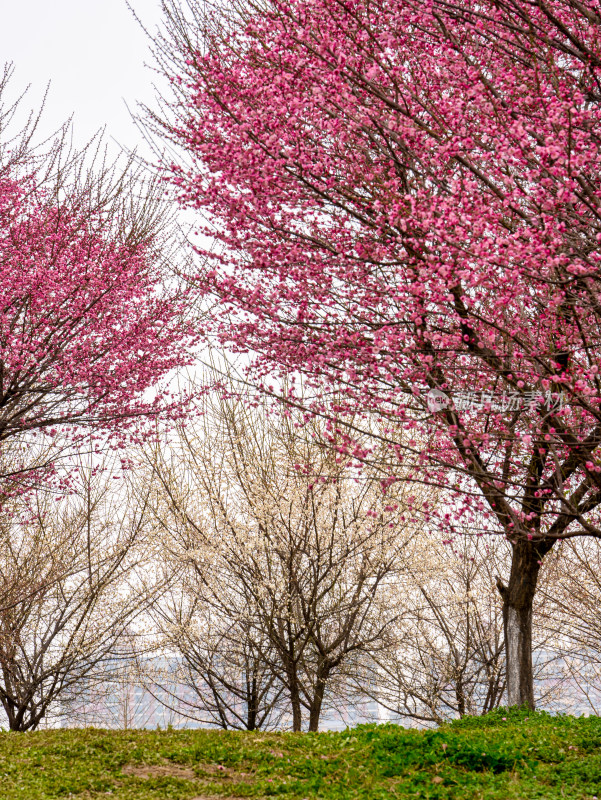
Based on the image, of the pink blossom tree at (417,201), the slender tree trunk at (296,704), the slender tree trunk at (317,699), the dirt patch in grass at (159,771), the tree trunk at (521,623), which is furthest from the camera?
the slender tree trunk at (317,699)

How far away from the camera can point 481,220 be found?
17.3 feet

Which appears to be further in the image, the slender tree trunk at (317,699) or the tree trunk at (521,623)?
the slender tree trunk at (317,699)

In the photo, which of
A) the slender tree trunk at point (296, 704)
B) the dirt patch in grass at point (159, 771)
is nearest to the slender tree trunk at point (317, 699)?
the slender tree trunk at point (296, 704)

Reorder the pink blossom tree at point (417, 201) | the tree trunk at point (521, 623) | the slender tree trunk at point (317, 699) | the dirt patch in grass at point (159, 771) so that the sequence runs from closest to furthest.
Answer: the pink blossom tree at point (417, 201)
the dirt patch in grass at point (159, 771)
the tree trunk at point (521, 623)
the slender tree trunk at point (317, 699)

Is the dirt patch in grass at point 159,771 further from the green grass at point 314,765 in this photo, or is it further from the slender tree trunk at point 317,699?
the slender tree trunk at point 317,699

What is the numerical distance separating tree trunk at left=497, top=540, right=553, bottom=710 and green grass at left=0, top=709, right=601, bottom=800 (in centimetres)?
208

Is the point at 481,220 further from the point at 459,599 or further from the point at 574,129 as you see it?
the point at 459,599

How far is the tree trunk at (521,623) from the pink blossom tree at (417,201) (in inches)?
128

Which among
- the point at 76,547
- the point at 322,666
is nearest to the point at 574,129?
the point at 322,666

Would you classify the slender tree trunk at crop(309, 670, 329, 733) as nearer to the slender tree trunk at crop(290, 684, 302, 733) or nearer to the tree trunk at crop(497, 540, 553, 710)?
the slender tree trunk at crop(290, 684, 302, 733)

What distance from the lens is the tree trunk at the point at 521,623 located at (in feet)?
35.1

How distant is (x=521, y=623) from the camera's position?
10797 millimetres

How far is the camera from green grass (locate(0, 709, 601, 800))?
6.01 meters

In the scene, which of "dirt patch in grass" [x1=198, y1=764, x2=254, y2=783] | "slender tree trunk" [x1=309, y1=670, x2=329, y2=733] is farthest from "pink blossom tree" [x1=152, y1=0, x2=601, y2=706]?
"slender tree trunk" [x1=309, y1=670, x2=329, y2=733]
